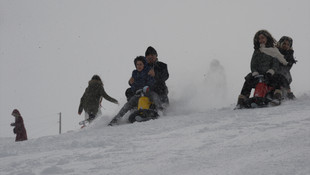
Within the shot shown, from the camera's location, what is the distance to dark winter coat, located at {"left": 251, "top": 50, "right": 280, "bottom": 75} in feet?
21.2

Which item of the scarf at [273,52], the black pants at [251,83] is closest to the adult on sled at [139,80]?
the black pants at [251,83]

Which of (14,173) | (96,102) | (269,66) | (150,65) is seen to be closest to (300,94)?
(269,66)

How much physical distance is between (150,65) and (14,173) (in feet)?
15.3

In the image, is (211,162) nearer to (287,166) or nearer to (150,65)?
(287,166)

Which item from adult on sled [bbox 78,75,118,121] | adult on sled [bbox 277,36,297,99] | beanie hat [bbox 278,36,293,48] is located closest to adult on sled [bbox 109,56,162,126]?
adult on sled [bbox 78,75,118,121]

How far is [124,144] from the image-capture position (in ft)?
11.0

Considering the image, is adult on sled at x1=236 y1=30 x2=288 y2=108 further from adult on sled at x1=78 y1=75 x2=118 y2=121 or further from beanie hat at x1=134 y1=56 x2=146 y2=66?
adult on sled at x1=78 y1=75 x2=118 y2=121

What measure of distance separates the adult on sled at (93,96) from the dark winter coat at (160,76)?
216 cm

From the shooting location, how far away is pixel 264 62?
649 centimetres

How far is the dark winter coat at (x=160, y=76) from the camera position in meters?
6.82

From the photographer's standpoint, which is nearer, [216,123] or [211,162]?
[211,162]

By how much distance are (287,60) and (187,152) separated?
4.89m

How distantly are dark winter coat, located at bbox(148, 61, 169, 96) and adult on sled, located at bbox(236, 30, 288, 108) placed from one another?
4.63ft

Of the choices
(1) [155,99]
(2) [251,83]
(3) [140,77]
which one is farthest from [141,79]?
(2) [251,83]
